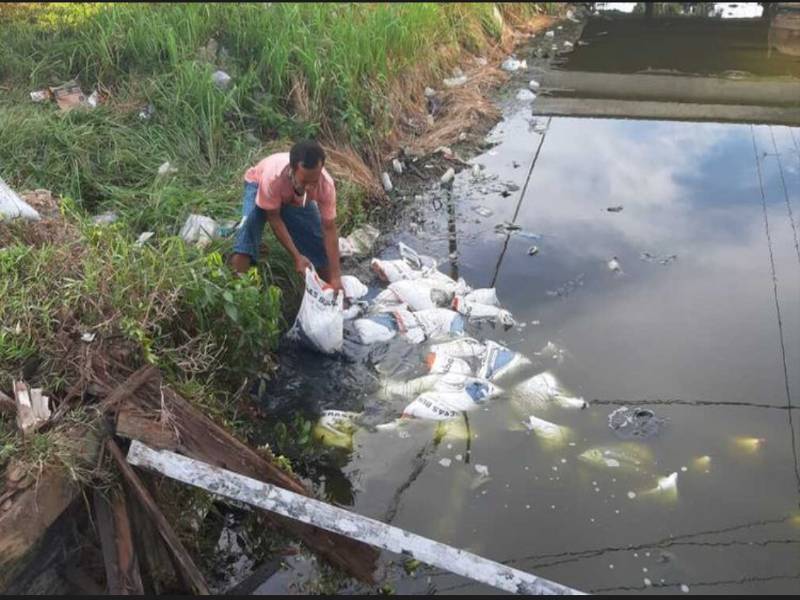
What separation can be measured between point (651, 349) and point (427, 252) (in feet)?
6.02

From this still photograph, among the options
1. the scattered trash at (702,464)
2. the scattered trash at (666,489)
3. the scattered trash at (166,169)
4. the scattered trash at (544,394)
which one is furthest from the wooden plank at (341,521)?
the scattered trash at (166,169)

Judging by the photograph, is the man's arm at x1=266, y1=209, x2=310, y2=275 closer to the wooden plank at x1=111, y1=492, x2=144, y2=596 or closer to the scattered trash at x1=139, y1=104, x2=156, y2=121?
the wooden plank at x1=111, y1=492, x2=144, y2=596

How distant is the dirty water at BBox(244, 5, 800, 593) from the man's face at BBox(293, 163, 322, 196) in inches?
38.8

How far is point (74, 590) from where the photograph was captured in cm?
284

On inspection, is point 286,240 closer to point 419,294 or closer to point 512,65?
point 419,294

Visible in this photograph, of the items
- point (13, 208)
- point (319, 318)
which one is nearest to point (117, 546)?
point (319, 318)

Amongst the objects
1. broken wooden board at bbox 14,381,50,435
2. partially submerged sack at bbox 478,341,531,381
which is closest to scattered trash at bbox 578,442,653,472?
partially submerged sack at bbox 478,341,531,381

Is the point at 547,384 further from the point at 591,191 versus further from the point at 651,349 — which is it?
the point at 591,191

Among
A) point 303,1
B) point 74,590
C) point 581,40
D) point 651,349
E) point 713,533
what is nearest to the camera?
point 74,590

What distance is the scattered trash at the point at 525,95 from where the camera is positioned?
27.4 ft

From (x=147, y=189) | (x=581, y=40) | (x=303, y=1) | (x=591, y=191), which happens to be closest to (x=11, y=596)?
(x=147, y=189)

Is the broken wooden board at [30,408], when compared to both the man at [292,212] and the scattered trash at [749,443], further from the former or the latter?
the scattered trash at [749,443]

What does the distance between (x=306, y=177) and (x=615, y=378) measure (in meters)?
2.02

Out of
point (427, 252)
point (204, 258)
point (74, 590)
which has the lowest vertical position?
point (427, 252)
